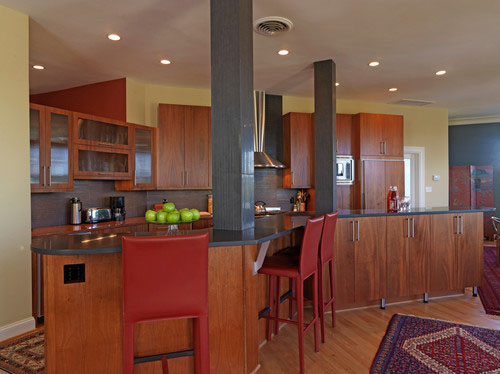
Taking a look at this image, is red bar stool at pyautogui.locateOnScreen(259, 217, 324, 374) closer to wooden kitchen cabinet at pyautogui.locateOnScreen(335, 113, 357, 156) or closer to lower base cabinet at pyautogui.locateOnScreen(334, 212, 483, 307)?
lower base cabinet at pyautogui.locateOnScreen(334, 212, 483, 307)

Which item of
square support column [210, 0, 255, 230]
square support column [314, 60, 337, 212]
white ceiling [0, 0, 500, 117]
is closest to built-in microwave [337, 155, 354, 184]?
white ceiling [0, 0, 500, 117]

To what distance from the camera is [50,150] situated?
3383 millimetres

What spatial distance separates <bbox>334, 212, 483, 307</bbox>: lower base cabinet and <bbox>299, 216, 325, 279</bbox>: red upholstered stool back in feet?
3.19

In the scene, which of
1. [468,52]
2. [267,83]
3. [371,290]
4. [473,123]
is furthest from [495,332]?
[473,123]

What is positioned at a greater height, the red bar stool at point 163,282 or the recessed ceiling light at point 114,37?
the recessed ceiling light at point 114,37

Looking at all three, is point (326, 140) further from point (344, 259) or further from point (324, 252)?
point (324, 252)

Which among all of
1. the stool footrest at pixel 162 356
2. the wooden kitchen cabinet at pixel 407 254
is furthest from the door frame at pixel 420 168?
the stool footrest at pixel 162 356

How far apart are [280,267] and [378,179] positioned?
13.0ft

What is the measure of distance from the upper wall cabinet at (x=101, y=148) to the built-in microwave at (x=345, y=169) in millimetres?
3292

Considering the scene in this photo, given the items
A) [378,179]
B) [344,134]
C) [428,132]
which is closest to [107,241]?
[344,134]

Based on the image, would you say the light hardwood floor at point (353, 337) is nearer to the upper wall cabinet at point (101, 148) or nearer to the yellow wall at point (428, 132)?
the upper wall cabinet at point (101, 148)

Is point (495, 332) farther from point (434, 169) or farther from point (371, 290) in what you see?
point (434, 169)

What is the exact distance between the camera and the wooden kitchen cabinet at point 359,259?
3246 mm

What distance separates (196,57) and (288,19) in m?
1.33
